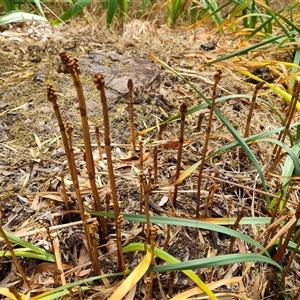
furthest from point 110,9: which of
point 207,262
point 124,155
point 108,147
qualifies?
point 207,262

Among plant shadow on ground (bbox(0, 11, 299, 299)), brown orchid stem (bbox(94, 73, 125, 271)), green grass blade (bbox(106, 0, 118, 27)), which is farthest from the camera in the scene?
green grass blade (bbox(106, 0, 118, 27))

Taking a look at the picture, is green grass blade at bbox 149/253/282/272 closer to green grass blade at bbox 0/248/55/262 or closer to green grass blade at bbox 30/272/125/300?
green grass blade at bbox 30/272/125/300

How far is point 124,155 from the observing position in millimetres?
985

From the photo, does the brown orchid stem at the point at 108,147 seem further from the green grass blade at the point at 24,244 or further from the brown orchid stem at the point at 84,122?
the green grass blade at the point at 24,244

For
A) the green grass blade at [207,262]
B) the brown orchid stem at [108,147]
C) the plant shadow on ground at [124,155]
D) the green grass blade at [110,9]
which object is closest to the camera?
the brown orchid stem at [108,147]

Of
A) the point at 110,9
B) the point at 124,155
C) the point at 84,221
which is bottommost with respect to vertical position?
the point at 124,155

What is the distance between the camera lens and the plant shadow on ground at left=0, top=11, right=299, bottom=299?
0.76 metres

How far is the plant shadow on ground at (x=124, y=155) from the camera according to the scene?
76cm

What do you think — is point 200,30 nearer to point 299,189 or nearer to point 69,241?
point 299,189

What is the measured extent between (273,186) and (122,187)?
388 millimetres

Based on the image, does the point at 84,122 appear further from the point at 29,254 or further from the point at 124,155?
the point at 124,155

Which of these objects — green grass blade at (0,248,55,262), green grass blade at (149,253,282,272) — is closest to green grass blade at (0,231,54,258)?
green grass blade at (0,248,55,262)

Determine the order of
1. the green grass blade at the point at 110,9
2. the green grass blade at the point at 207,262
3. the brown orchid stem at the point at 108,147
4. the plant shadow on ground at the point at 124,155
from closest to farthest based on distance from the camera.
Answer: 1. the brown orchid stem at the point at 108,147
2. the green grass blade at the point at 207,262
3. the plant shadow on ground at the point at 124,155
4. the green grass blade at the point at 110,9

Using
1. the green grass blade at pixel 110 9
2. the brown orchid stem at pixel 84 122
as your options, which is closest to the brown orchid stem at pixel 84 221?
the brown orchid stem at pixel 84 122
